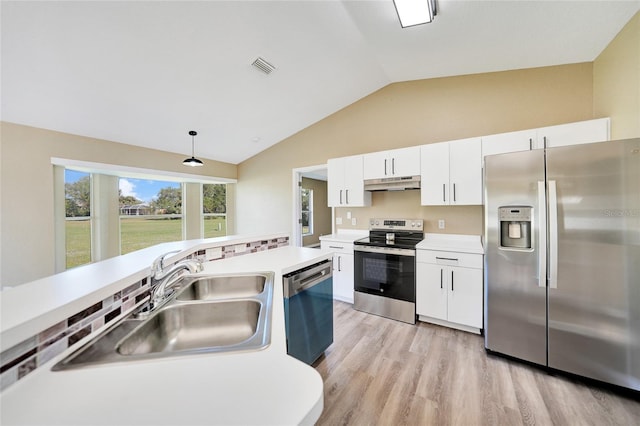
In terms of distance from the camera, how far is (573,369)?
1.82 m

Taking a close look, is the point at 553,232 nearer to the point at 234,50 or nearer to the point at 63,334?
the point at 63,334

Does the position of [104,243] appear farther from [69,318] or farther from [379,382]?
[379,382]

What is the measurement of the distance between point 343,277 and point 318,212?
4289mm

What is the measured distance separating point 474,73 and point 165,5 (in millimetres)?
3319

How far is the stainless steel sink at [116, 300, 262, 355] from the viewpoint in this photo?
1055 mm

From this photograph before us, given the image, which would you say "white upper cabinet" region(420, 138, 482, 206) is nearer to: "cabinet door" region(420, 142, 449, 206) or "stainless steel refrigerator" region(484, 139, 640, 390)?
"cabinet door" region(420, 142, 449, 206)

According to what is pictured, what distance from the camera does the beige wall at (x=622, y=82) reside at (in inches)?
73.7

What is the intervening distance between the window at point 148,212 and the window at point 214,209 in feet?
1.79

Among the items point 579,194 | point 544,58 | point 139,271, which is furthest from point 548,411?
point 544,58

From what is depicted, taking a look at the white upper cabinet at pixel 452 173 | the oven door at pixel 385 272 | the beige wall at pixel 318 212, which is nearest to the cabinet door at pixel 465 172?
the white upper cabinet at pixel 452 173

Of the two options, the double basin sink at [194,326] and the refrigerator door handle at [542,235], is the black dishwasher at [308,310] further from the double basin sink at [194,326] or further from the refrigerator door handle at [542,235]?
the refrigerator door handle at [542,235]

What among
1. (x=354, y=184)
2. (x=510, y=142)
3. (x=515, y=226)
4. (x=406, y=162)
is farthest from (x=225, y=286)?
(x=510, y=142)

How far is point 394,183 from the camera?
10.4 ft

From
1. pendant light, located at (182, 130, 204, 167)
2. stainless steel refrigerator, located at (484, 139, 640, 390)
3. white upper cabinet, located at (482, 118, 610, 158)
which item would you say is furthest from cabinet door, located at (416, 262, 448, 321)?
pendant light, located at (182, 130, 204, 167)
